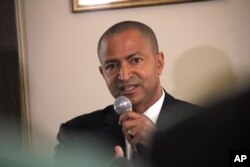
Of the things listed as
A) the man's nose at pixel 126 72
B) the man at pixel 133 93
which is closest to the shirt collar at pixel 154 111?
the man at pixel 133 93

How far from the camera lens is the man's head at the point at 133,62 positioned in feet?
3.18

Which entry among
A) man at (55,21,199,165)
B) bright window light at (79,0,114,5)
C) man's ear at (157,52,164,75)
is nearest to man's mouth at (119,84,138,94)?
man at (55,21,199,165)

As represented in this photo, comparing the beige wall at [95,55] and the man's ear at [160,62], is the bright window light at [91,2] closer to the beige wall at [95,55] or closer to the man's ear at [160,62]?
the beige wall at [95,55]

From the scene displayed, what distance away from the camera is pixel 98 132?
105cm

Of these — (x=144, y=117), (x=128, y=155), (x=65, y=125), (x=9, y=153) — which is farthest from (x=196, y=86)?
(x=9, y=153)

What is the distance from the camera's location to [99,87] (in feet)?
3.48

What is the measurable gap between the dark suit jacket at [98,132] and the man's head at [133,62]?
0.25ft

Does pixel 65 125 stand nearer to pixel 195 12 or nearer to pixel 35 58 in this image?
pixel 35 58

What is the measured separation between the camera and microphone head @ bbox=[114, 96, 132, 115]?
0.97 meters

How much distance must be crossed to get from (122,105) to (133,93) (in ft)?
0.19

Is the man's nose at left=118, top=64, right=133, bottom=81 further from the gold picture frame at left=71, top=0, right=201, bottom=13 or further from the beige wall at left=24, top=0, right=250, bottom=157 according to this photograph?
the gold picture frame at left=71, top=0, right=201, bottom=13

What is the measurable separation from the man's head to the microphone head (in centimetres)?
Answer: 2

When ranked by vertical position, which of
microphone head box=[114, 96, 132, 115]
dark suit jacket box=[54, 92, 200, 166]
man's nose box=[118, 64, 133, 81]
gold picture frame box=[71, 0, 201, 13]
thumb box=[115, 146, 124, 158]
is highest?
gold picture frame box=[71, 0, 201, 13]

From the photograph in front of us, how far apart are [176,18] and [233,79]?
0.29 metres
